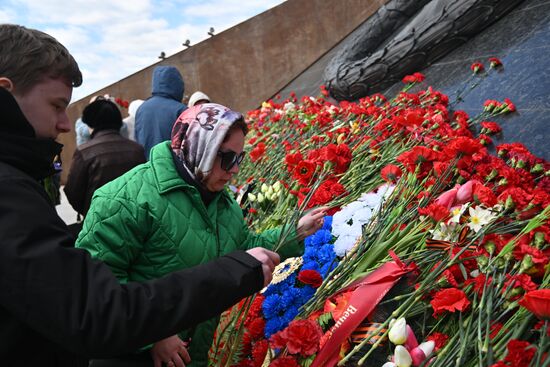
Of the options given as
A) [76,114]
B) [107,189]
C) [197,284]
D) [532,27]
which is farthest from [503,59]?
[76,114]

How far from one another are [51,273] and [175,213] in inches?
27.1

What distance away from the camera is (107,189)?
59.9 inches

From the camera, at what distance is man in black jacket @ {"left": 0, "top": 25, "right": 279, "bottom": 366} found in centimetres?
84

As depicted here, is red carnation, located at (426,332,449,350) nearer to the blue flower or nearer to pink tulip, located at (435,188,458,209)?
pink tulip, located at (435,188,458,209)

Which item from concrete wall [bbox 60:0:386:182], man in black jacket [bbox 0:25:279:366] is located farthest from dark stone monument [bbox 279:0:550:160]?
concrete wall [bbox 60:0:386:182]

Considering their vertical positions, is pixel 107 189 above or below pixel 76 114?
below

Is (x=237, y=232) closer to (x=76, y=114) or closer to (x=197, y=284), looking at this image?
(x=197, y=284)

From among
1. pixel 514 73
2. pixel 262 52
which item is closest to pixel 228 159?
pixel 514 73

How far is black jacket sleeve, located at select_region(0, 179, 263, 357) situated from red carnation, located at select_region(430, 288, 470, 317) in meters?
0.72

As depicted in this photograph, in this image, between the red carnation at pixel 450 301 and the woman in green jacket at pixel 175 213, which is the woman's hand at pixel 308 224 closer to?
the woman in green jacket at pixel 175 213

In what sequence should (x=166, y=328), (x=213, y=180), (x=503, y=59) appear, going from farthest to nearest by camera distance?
(x=503, y=59) < (x=213, y=180) < (x=166, y=328)

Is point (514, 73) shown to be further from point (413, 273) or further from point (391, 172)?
point (413, 273)

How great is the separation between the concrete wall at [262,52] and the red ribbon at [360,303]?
8.76 metres

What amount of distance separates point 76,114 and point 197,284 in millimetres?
10667
